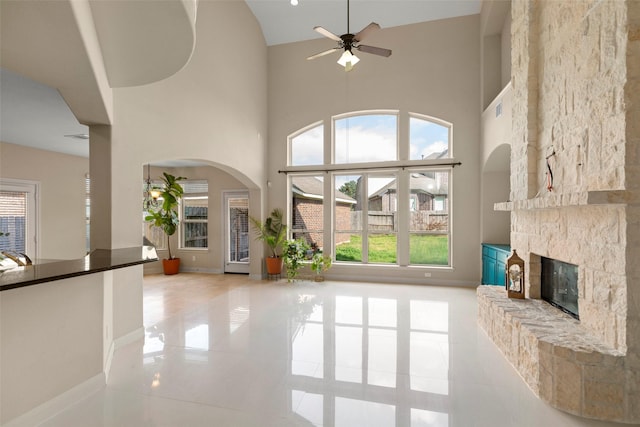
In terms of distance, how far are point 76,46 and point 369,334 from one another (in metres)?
3.85

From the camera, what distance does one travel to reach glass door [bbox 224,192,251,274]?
26.1 feet

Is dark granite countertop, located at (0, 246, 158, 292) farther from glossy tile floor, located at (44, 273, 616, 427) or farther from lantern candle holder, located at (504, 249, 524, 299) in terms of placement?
lantern candle holder, located at (504, 249, 524, 299)

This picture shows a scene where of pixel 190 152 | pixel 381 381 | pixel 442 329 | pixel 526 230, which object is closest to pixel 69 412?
pixel 381 381

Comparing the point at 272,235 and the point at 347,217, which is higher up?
the point at 347,217

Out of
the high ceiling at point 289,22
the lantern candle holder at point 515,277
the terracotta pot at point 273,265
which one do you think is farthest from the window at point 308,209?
the lantern candle holder at point 515,277

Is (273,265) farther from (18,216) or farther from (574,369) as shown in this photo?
(574,369)

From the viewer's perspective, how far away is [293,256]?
6.79m

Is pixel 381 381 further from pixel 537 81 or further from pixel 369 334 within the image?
pixel 537 81

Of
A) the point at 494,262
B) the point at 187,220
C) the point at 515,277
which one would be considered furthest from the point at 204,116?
the point at 494,262

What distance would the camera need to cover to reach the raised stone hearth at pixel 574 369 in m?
2.25

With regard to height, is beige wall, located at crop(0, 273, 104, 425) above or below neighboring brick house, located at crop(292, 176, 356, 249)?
below

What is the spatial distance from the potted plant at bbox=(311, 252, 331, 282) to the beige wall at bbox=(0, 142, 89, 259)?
5.19 m

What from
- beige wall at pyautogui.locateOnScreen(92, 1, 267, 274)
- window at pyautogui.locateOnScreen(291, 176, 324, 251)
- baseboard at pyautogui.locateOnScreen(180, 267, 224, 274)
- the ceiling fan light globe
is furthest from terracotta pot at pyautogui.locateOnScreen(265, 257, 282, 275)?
the ceiling fan light globe

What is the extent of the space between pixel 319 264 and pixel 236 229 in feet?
8.45
